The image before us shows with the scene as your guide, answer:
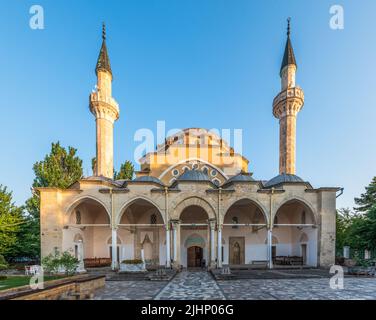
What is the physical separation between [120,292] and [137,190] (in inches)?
280

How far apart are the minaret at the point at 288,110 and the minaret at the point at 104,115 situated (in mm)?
15219

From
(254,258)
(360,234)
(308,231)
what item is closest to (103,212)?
(254,258)

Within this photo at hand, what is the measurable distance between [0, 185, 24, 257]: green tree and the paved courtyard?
33.3 ft

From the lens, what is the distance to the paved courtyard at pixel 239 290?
Result: 25.7 feet

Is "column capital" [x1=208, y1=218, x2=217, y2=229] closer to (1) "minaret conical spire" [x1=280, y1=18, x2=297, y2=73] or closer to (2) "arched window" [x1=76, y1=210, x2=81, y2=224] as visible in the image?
(2) "arched window" [x1=76, y1=210, x2=81, y2=224]

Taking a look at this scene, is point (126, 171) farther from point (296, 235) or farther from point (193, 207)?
point (296, 235)

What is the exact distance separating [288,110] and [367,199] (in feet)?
34.3

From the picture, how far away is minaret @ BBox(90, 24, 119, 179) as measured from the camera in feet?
64.1

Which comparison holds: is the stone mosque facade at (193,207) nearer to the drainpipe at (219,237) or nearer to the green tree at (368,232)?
the drainpipe at (219,237)

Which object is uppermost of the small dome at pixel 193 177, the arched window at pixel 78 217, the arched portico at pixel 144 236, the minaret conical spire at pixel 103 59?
the minaret conical spire at pixel 103 59

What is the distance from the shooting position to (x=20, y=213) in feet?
59.4

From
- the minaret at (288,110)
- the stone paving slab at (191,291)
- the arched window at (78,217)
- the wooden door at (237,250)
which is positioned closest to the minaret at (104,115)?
the arched window at (78,217)

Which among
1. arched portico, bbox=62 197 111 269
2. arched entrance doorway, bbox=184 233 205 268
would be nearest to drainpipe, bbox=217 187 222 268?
arched entrance doorway, bbox=184 233 205 268
